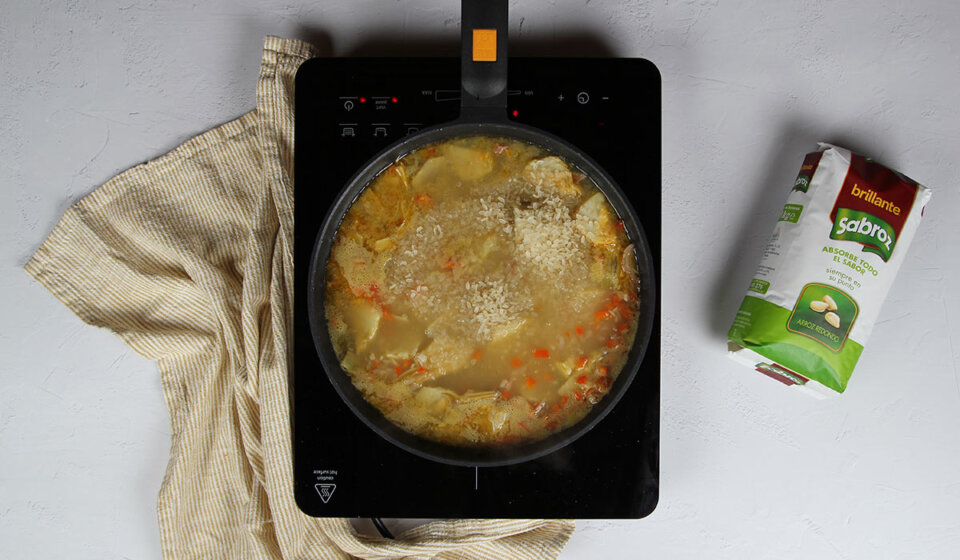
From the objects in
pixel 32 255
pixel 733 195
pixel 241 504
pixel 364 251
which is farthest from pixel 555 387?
pixel 32 255

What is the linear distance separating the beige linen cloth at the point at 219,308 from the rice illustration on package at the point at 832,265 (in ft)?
1.46

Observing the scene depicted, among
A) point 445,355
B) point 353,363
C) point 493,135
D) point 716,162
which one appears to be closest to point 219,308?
point 353,363

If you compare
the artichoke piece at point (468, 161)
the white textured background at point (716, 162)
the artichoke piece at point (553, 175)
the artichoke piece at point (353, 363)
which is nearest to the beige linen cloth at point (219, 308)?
the white textured background at point (716, 162)

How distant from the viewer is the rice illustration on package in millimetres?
982

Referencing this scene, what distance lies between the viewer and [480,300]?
0.93 metres

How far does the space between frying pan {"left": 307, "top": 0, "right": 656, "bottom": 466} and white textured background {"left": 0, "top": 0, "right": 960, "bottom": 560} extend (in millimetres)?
231

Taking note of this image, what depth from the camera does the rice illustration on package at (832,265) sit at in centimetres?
98

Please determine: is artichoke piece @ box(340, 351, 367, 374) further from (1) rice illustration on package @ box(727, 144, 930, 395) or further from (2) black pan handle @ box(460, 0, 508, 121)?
(1) rice illustration on package @ box(727, 144, 930, 395)

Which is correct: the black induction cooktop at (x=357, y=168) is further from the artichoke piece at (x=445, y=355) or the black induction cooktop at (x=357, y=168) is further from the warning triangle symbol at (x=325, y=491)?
the artichoke piece at (x=445, y=355)

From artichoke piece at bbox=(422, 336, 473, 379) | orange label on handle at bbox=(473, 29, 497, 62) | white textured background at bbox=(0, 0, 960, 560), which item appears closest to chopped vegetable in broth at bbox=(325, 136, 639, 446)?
artichoke piece at bbox=(422, 336, 473, 379)

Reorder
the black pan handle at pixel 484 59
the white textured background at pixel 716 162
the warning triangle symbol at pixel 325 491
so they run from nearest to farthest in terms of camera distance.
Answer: the black pan handle at pixel 484 59
the warning triangle symbol at pixel 325 491
the white textured background at pixel 716 162

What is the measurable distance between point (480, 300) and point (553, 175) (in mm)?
197

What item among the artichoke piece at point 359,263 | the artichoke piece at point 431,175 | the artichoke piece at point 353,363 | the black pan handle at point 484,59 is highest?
the black pan handle at point 484,59

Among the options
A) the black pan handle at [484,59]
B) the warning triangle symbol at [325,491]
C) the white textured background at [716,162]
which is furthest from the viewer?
the white textured background at [716,162]
